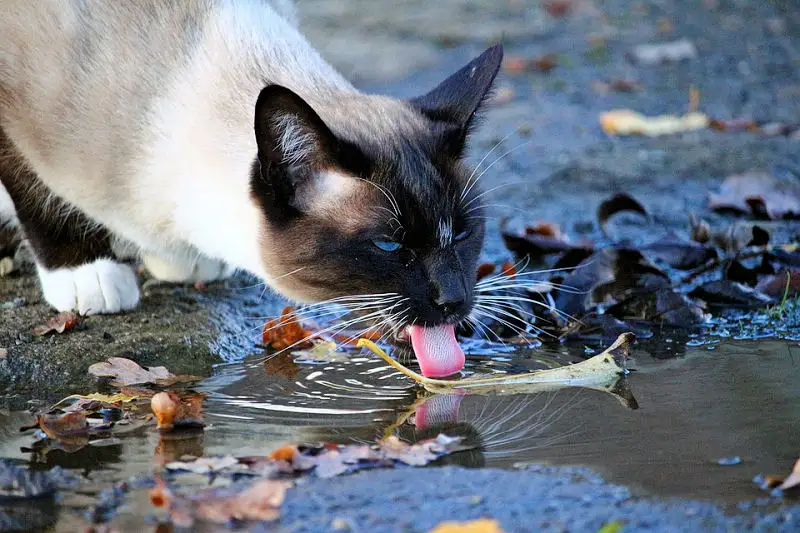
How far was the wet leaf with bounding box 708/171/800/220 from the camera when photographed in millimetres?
4703

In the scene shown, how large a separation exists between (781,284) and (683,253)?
→ 44 centimetres

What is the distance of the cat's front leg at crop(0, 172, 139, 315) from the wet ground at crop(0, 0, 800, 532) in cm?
9

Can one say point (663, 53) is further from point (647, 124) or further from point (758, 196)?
point (758, 196)

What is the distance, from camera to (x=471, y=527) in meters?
2.10

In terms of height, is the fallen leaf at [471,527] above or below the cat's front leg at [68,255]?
below

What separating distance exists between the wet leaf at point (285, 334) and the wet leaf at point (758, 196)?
7.13 feet

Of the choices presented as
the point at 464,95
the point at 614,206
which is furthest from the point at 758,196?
the point at 464,95

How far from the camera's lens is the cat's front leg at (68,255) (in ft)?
12.1

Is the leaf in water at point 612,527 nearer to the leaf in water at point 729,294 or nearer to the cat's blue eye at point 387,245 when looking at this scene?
the cat's blue eye at point 387,245

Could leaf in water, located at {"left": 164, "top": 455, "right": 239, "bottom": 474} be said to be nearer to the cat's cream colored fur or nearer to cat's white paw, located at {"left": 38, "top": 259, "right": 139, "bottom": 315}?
the cat's cream colored fur

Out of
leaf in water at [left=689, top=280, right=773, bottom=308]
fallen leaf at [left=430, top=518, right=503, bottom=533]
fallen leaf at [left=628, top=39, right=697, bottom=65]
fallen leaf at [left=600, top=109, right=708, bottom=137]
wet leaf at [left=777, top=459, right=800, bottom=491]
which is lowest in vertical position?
wet leaf at [left=777, top=459, right=800, bottom=491]

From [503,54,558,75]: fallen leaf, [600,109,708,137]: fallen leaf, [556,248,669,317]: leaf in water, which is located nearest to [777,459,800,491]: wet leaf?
[556,248,669,317]: leaf in water

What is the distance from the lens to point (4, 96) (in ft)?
11.7

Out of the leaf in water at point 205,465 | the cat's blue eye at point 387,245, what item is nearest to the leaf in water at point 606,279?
the cat's blue eye at point 387,245
